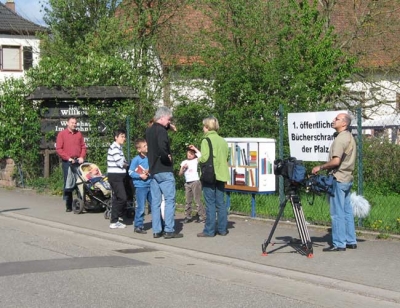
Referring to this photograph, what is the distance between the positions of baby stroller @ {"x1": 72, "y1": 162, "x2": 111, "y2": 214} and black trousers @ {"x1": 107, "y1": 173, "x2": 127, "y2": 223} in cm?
139

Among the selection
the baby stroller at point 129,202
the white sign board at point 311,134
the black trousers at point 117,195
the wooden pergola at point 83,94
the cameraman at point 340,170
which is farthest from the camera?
the wooden pergola at point 83,94

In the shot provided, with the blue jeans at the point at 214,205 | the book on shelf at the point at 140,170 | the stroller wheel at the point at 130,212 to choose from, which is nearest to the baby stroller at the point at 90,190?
the stroller wheel at the point at 130,212

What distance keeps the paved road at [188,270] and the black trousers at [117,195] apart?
376 mm

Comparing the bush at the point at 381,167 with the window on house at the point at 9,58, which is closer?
the bush at the point at 381,167

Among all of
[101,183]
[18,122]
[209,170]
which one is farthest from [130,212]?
[18,122]

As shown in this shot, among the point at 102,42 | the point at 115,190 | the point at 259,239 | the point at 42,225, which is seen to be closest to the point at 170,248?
the point at 259,239

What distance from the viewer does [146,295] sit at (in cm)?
798

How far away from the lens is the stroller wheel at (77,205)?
597 inches

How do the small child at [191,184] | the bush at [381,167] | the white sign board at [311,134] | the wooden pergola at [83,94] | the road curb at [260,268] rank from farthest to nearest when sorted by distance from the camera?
1. the wooden pergola at [83,94]
2. the bush at [381,167]
3. the small child at [191,184]
4. the white sign board at [311,134]
5. the road curb at [260,268]

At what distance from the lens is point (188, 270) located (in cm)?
959

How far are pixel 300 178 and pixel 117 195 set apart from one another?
4.16m

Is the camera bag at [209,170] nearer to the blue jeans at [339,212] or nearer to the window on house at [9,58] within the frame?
the blue jeans at [339,212]

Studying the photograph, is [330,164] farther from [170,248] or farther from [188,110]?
[188,110]

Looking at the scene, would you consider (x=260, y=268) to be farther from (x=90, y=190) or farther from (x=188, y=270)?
(x=90, y=190)
